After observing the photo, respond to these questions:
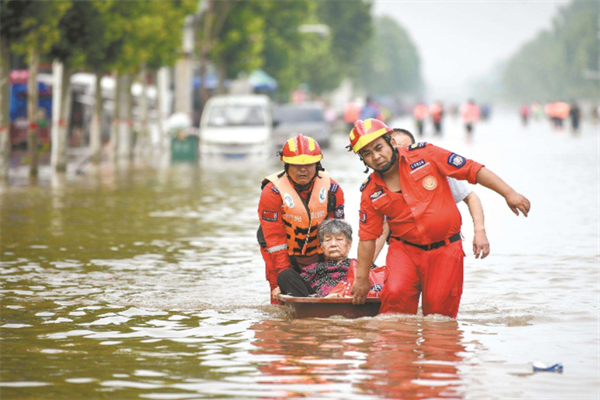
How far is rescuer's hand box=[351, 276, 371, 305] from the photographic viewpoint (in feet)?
29.9

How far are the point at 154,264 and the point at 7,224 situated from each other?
4.85 meters

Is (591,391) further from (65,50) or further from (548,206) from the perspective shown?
(65,50)

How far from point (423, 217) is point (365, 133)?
0.74 m

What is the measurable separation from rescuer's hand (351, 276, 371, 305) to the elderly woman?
588mm

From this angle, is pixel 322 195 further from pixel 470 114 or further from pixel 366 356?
pixel 470 114

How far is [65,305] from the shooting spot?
1075 centimetres

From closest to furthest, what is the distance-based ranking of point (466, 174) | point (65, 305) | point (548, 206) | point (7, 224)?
1. point (466, 174)
2. point (65, 305)
3. point (7, 224)
4. point (548, 206)

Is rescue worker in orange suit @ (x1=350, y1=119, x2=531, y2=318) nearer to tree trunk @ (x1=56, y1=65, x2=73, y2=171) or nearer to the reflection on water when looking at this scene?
the reflection on water

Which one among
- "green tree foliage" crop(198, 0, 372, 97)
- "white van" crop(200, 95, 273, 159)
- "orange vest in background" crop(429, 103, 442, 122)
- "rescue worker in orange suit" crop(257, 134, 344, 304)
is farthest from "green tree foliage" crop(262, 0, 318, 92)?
"rescue worker in orange suit" crop(257, 134, 344, 304)

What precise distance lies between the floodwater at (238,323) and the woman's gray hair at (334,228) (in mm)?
691

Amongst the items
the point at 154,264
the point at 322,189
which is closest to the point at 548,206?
the point at 154,264

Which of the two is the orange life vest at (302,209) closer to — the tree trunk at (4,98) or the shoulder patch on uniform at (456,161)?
the shoulder patch on uniform at (456,161)

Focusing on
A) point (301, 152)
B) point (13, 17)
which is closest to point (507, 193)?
point (301, 152)

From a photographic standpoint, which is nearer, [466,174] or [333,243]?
[466,174]
